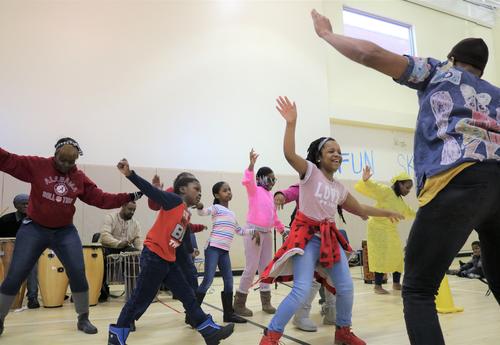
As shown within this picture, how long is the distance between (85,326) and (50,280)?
1679 mm

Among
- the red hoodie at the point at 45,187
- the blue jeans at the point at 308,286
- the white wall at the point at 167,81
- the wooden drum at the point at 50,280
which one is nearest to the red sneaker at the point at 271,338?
the blue jeans at the point at 308,286

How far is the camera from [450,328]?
3.21 metres

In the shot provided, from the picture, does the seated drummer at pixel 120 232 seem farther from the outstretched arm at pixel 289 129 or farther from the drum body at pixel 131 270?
the outstretched arm at pixel 289 129

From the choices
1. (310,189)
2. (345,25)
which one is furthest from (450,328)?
(345,25)

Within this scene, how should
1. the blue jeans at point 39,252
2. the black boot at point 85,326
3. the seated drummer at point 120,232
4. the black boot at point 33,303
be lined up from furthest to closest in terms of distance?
1. the seated drummer at point 120,232
2. the black boot at point 33,303
3. the black boot at point 85,326
4. the blue jeans at point 39,252

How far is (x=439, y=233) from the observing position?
143 cm

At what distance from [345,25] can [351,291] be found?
920 cm

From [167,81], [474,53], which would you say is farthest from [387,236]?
[167,81]

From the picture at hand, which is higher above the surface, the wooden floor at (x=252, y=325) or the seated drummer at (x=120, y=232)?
the seated drummer at (x=120, y=232)

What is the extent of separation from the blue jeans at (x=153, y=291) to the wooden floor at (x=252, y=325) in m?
0.39

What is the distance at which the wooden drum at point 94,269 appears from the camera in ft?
15.8

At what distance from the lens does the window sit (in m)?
10.5

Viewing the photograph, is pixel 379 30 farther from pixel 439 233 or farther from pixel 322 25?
pixel 439 233

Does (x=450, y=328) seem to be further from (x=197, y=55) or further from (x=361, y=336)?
(x=197, y=55)
